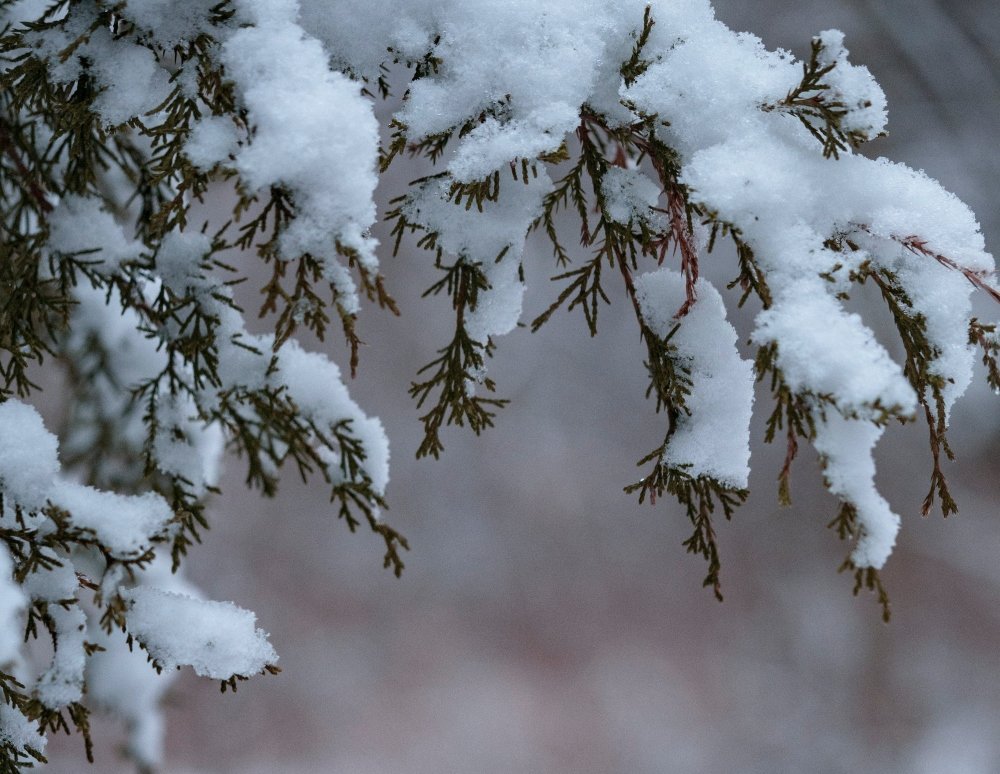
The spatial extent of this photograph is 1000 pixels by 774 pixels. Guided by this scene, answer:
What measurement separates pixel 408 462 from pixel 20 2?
10.9 metres

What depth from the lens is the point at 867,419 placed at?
109 centimetres

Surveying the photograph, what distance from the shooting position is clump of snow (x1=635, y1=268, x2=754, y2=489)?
144 cm

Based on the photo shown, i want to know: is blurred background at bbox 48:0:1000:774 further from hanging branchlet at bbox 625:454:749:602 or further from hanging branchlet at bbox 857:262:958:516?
hanging branchlet at bbox 625:454:749:602

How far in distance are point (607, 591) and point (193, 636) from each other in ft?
33.0

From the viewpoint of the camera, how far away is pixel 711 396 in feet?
4.79

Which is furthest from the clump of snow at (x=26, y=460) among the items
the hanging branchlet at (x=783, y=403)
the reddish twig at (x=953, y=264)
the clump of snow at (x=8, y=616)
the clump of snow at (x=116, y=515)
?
the reddish twig at (x=953, y=264)

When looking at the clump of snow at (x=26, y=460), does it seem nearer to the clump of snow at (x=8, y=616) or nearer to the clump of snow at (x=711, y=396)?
the clump of snow at (x=8, y=616)

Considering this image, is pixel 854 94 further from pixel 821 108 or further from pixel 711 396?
pixel 711 396

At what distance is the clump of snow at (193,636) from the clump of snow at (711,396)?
35.2 inches

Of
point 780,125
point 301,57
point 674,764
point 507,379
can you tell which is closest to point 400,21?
point 301,57

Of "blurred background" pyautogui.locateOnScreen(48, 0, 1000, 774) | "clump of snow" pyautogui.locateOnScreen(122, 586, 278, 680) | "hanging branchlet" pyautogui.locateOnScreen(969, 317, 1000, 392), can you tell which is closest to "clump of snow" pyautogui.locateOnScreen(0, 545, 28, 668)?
"clump of snow" pyautogui.locateOnScreen(122, 586, 278, 680)

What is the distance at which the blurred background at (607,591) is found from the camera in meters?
8.68

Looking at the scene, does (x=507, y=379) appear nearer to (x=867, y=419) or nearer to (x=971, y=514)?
(x=971, y=514)

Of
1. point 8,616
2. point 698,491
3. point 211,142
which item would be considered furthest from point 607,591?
point 211,142
